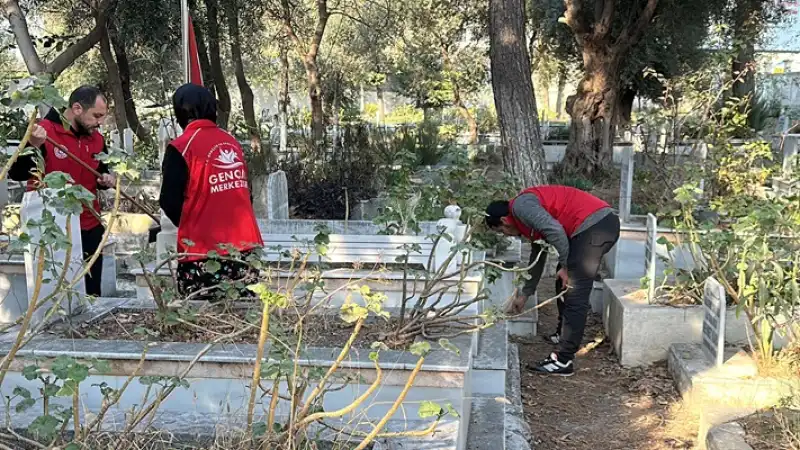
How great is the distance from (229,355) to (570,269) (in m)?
2.70

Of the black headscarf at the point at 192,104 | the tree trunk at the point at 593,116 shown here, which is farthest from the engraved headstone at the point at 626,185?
the black headscarf at the point at 192,104

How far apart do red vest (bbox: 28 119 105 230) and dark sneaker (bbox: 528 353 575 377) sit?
2.95 m

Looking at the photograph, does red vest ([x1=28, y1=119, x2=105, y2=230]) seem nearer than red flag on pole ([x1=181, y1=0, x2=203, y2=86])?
Yes

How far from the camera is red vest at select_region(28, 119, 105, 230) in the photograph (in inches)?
149

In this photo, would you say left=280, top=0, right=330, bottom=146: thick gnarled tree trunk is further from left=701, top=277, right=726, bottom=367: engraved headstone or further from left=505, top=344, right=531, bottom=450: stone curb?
left=701, top=277, right=726, bottom=367: engraved headstone

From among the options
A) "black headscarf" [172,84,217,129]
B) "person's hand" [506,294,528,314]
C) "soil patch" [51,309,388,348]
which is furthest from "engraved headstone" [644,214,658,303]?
"black headscarf" [172,84,217,129]

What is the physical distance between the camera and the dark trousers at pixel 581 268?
15.0ft

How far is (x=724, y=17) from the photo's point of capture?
12.8 m

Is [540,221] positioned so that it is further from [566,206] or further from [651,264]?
[651,264]

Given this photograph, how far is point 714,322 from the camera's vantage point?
13.1 ft

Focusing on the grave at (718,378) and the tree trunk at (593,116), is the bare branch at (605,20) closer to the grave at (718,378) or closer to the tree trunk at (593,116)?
the tree trunk at (593,116)

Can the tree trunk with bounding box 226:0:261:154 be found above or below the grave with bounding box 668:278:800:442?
above

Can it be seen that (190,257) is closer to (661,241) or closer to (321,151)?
(661,241)

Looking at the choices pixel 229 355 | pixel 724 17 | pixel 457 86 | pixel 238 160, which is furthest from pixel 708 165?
pixel 457 86
